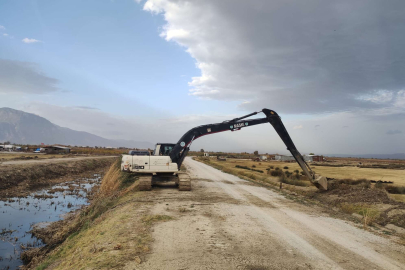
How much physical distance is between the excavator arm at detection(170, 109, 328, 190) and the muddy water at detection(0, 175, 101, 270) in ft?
30.0

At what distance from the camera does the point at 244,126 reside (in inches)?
773

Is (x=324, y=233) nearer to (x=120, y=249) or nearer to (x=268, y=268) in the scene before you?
(x=268, y=268)

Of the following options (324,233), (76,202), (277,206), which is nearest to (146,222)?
(324,233)

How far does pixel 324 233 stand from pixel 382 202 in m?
8.36

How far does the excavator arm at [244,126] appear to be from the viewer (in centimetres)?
1875

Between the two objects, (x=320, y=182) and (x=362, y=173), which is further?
(x=362, y=173)

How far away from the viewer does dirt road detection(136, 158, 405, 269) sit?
6.60 m

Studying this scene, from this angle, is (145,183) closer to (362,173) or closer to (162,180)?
(162,180)

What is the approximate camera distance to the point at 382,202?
15.2 meters

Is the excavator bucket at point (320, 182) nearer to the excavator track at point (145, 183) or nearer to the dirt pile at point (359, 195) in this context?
the dirt pile at point (359, 195)

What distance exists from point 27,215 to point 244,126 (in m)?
16.4

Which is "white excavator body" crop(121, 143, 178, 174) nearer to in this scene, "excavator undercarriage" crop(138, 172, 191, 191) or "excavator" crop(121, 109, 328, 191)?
"excavator" crop(121, 109, 328, 191)

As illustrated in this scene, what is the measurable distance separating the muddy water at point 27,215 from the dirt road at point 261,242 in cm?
634

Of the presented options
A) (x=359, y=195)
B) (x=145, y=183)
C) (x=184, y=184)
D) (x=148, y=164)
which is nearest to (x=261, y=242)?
(x=184, y=184)
